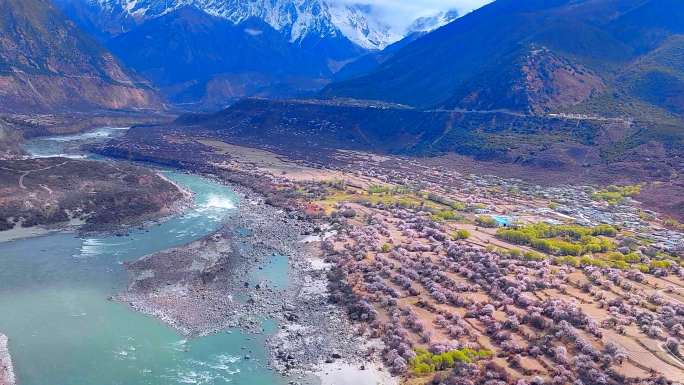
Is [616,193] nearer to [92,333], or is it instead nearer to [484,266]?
[484,266]

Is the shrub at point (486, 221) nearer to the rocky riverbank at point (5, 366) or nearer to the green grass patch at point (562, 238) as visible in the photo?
the green grass patch at point (562, 238)

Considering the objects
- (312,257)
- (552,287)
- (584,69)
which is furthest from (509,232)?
(584,69)

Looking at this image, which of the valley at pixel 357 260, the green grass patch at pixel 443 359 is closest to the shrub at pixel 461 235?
the valley at pixel 357 260

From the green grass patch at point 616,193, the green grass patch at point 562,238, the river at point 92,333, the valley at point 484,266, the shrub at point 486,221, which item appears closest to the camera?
the river at point 92,333

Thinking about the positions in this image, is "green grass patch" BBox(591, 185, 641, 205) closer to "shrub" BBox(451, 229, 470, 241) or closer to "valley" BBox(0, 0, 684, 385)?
"valley" BBox(0, 0, 684, 385)

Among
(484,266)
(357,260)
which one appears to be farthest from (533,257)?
(357,260)
